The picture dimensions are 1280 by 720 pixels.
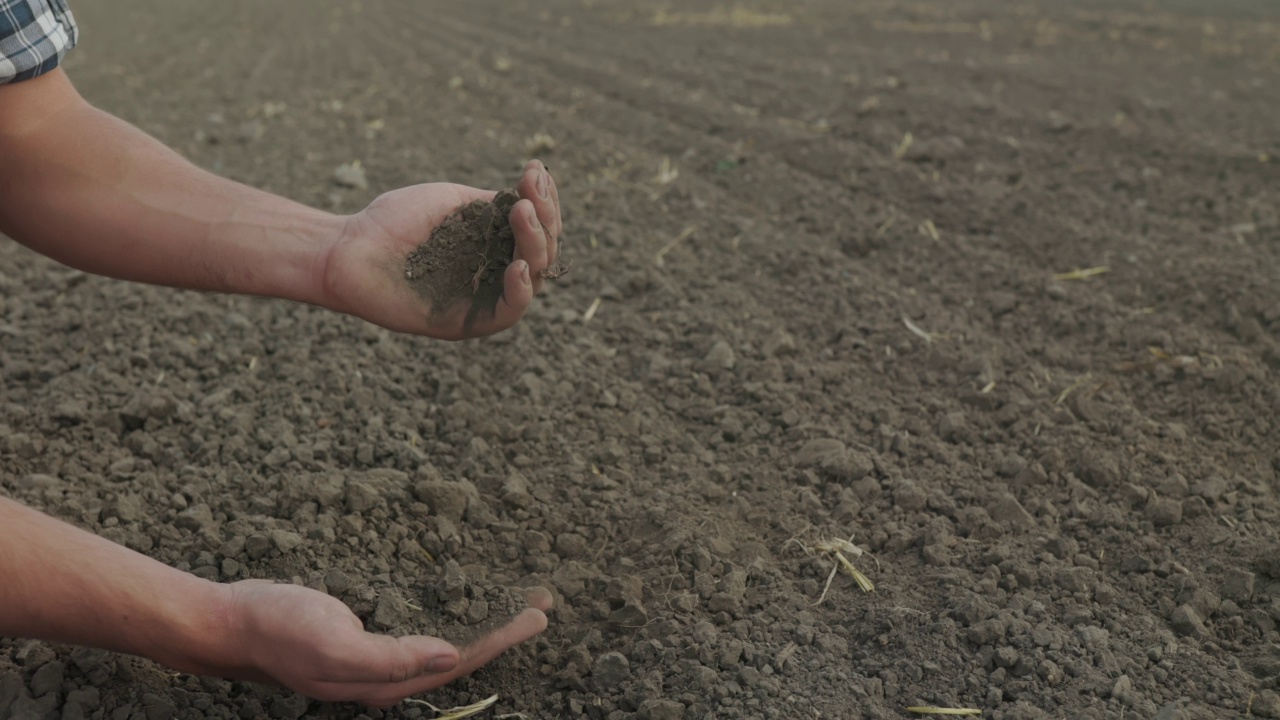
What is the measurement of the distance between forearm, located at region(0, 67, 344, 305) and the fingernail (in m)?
0.85

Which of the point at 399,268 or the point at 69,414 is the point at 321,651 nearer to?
the point at 399,268

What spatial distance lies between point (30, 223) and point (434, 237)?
0.82m

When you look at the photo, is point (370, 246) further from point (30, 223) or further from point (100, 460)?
point (100, 460)

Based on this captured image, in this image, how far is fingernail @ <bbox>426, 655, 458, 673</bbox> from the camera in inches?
66.5

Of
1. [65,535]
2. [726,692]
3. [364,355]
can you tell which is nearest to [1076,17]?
[364,355]

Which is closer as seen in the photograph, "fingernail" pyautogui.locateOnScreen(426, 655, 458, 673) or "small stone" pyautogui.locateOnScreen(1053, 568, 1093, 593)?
"fingernail" pyautogui.locateOnScreen(426, 655, 458, 673)

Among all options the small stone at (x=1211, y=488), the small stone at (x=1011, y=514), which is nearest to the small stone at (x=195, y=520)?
the small stone at (x=1011, y=514)

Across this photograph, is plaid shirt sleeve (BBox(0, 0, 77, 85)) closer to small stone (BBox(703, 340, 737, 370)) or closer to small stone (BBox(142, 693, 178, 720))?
small stone (BBox(142, 693, 178, 720))

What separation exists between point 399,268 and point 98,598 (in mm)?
840

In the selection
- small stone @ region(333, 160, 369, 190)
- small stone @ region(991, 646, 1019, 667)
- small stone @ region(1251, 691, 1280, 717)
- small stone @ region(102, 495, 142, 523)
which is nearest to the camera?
small stone @ region(1251, 691, 1280, 717)

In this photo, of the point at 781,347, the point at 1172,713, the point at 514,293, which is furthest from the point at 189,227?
the point at 1172,713

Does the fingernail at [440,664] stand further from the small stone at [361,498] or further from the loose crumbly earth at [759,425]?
the small stone at [361,498]

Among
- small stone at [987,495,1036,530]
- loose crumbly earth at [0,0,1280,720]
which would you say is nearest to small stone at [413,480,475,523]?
loose crumbly earth at [0,0,1280,720]

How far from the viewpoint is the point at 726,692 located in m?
1.86
